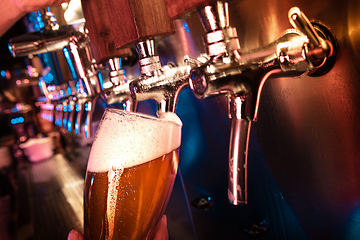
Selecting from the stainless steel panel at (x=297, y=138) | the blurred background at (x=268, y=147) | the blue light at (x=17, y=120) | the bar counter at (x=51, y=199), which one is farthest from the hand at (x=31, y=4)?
the blue light at (x=17, y=120)

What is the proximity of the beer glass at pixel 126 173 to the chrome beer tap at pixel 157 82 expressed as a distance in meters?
0.09

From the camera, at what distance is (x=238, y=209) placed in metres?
0.74

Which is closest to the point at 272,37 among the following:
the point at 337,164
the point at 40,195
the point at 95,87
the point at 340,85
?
the point at 340,85

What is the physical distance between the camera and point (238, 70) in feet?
1.25

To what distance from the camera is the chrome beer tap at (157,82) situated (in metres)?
0.52

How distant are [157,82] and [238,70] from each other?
7.9 inches

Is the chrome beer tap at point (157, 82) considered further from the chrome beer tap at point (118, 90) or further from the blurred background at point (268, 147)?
the chrome beer tap at point (118, 90)

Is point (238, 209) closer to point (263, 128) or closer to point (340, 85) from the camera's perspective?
point (263, 128)

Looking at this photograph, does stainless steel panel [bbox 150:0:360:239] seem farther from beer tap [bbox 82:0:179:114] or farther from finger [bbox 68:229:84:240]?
finger [bbox 68:229:84:240]

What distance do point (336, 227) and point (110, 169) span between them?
0.44 m

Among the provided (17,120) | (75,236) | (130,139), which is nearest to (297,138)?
(130,139)

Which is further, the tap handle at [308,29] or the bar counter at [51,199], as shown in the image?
the bar counter at [51,199]

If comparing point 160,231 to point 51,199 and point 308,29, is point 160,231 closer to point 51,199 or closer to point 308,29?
point 308,29

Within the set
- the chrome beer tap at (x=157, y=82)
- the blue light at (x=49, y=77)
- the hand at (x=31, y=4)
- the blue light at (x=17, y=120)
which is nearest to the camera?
the chrome beer tap at (x=157, y=82)
